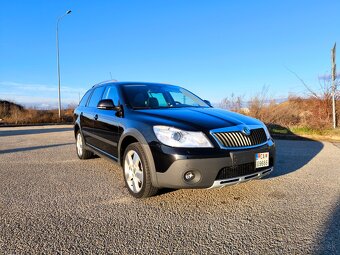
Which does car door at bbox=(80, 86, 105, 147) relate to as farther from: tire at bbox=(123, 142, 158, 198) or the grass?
the grass

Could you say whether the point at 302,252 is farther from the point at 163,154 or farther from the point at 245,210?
the point at 163,154

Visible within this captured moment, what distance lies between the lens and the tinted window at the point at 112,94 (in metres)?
4.60

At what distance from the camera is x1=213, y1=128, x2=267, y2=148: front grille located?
329cm

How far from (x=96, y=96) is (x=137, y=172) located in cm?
244

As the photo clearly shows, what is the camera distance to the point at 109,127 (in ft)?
14.8

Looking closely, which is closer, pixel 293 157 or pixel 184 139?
pixel 184 139

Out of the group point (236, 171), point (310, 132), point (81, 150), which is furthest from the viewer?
point (310, 132)

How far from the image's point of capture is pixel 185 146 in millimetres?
3203

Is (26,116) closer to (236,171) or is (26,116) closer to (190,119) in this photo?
(190,119)

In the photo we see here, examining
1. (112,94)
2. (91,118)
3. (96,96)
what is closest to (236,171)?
(112,94)

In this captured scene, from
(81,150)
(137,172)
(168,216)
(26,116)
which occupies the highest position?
(137,172)

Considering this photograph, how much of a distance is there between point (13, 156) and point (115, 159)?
12.5 ft

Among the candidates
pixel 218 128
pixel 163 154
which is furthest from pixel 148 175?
pixel 218 128

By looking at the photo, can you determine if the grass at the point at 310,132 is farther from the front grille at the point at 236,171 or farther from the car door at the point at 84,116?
the front grille at the point at 236,171
